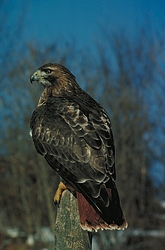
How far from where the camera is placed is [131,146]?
50.5 ft

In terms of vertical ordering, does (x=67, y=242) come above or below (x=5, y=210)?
below

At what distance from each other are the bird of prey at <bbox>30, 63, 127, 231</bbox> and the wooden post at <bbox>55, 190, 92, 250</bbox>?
0.28ft

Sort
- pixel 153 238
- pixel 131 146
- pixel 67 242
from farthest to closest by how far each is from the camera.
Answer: pixel 131 146
pixel 153 238
pixel 67 242

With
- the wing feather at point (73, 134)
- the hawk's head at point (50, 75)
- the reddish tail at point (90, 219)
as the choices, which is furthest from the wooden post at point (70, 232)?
the hawk's head at point (50, 75)

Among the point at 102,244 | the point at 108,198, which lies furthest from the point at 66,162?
the point at 102,244

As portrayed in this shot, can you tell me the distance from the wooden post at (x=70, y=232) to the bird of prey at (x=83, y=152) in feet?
0.28

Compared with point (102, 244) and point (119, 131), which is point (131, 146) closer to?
point (119, 131)

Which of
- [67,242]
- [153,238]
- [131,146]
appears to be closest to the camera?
[67,242]

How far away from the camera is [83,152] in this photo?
163 inches

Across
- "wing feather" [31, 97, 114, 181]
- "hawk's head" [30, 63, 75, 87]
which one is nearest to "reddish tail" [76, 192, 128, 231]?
"wing feather" [31, 97, 114, 181]

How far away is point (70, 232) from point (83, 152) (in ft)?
2.27

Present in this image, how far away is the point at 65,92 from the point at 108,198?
1685mm

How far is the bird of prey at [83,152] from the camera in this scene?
3830mm

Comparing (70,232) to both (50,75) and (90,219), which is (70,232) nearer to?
(90,219)
